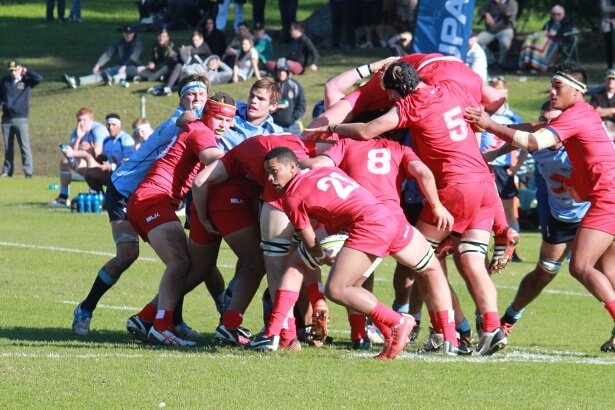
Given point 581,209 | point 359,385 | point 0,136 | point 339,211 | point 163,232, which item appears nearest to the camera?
point 359,385

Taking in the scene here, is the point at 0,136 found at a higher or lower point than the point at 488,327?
lower

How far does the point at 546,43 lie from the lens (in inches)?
1086

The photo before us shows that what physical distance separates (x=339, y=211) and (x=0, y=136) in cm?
2090

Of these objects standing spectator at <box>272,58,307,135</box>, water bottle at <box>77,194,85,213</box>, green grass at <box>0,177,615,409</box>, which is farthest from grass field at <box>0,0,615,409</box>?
standing spectator at <box>272,58,307,135</box>

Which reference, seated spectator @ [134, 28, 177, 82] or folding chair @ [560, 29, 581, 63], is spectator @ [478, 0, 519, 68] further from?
seated spectator @ [134, 28, 177, 82]

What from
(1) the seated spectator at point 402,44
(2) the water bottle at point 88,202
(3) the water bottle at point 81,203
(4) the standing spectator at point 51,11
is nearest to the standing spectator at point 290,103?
(1) the seated spectator at point 402,44

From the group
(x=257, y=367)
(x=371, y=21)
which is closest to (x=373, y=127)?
(x=257, y=367)

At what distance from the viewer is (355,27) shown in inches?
1267

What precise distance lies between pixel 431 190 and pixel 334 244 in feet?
2.60

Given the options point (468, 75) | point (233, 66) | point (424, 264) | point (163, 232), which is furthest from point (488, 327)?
point (233, 66)

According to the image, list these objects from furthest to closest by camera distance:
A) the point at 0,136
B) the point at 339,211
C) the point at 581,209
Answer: the point at 0,136 → the point at 581,209 → the point at 339,211

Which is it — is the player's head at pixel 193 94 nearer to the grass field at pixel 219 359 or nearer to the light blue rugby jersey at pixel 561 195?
the grass field at pixel 219 359

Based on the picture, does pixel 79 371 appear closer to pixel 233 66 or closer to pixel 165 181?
pixel 165 181

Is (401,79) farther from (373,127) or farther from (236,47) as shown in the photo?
(236,47)
